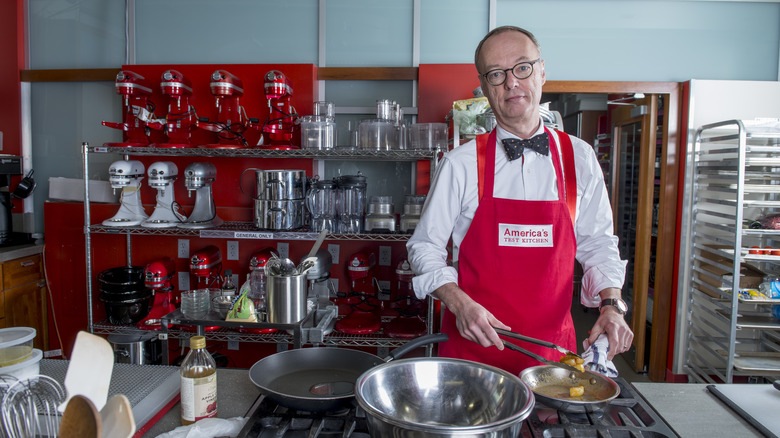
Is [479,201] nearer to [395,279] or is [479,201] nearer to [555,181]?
[555,181]

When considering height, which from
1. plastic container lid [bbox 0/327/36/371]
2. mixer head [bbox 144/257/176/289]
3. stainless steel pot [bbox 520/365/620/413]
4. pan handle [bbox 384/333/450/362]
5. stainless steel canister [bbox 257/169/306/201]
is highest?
stainless steel canister [bbox 257/169/306/201]

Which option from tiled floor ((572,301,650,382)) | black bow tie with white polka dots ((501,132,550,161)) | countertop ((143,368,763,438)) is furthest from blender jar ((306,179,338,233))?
tiled floor ((572,301,650,382))

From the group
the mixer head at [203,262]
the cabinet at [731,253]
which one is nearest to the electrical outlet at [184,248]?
the mixer head at [203,262]

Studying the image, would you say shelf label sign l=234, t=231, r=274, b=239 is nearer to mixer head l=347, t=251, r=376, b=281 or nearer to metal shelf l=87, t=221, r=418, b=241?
metal shelf l=87, t=221, r=418, b=241

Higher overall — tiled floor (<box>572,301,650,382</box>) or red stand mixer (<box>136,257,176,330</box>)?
red stand mixer (<box>136,257,176,330</box>)

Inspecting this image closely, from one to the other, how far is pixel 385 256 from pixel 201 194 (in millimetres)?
1187

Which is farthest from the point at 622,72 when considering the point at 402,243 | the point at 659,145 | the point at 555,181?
the point at 555,181

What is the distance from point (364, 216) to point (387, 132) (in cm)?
52

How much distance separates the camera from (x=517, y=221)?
1.73m

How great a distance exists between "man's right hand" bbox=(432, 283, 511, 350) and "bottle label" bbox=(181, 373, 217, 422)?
0.64 metres

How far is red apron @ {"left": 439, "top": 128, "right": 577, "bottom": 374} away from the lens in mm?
1708

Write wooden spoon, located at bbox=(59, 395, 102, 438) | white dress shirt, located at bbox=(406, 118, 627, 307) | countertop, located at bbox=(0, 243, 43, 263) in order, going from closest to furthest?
wooden spoon, located at bbox=(59, 395, 102, 438) < white dress shirt, located at bbox=(406, 118, 627, 307) < countertop, located at bbox=(0, 243, 43, 263)

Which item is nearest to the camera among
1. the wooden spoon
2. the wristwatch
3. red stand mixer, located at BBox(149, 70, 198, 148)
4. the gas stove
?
the wooden spoon

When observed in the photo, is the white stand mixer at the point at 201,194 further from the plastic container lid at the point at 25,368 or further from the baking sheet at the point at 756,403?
the baking sheet at the point at 756,403
